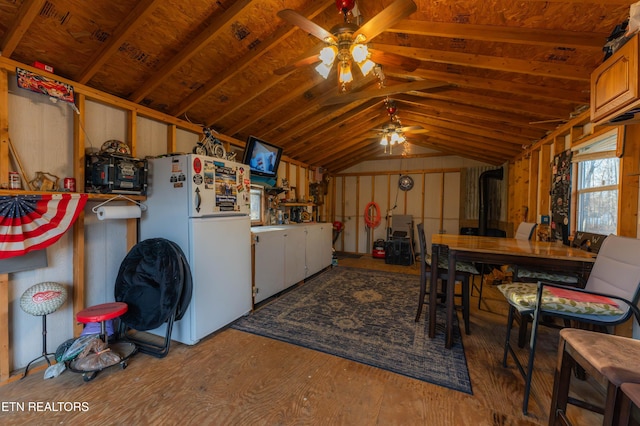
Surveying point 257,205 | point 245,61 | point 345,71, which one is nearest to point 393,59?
point 345,71

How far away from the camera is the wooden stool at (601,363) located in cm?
91

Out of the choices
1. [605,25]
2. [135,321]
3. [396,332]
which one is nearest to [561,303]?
[396,332]

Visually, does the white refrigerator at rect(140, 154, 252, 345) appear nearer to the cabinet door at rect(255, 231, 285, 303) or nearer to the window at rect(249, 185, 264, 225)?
the cabinet door at rect(255, 231, 285, 303)

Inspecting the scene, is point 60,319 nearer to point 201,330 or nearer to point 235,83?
point 201,330

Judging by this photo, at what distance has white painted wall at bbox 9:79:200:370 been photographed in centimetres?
199

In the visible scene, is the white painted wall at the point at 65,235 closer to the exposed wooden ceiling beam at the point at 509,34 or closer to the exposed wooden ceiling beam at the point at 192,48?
the exposed wooden ceiling beam at the point at 192,48

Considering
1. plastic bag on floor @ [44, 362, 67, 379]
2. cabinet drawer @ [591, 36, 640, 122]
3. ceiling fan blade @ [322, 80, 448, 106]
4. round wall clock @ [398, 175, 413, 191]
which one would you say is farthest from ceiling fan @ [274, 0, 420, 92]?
round wall clock @ [398, 175, 413, 191]

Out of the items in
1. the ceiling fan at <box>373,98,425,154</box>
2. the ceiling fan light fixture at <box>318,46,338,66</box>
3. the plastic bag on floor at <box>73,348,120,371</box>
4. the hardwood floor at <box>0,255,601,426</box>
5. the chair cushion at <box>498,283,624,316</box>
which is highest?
the ceiling fan at <box>373,98,425,154</box>

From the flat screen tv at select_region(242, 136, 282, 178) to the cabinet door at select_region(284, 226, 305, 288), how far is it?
42.3 inches

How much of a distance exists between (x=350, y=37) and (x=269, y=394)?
2641 millimetres

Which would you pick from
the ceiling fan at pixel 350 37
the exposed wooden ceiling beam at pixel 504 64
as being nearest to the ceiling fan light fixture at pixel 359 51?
the ceiling fan at pixel 350 37

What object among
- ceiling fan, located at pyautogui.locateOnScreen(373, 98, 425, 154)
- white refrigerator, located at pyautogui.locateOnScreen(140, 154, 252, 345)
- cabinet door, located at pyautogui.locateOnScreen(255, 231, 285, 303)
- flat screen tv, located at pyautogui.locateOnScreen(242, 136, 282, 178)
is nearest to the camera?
white refrigerator, located at pyautogui.locateOnScreen(140, 154, 252, 345)

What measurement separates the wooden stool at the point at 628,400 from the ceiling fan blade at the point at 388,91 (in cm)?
298

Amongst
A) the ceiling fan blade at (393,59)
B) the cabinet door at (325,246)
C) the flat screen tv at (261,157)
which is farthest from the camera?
the cabinet door at (325,246)
